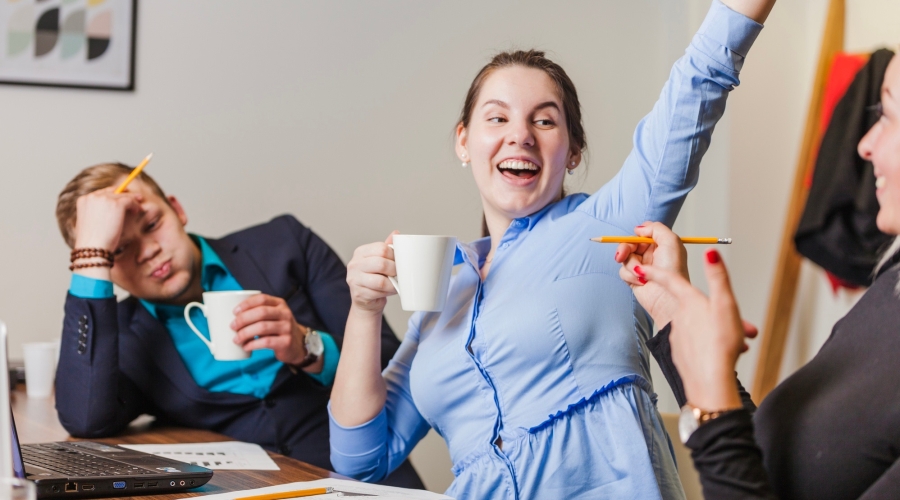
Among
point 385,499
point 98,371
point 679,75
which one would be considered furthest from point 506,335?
point 98,371

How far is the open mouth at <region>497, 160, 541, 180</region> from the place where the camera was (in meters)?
1.17

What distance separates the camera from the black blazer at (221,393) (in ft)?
4.87

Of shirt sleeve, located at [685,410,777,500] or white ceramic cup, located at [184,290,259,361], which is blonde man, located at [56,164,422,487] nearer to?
white ceramic cup, located at [184,290,259,361]

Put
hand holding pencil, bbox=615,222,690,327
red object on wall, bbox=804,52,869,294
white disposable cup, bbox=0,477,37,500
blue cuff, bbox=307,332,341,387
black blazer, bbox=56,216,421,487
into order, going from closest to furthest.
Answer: white disposable cup, bbox=0,477,37,500
hand holding pencil, bbox=615,222,690,327
black blazer, bbox=56,216,421,487
blue cuff, bbox=307,332,341,387
red object on wall, bbox=804,52,869,294

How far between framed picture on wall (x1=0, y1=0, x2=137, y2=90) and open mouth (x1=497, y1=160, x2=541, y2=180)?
1.47m

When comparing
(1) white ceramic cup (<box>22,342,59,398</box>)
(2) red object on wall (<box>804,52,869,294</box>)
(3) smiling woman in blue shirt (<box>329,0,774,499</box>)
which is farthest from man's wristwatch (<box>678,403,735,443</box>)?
(1) white ceramic cup (<box>22,342,59,398</box>)

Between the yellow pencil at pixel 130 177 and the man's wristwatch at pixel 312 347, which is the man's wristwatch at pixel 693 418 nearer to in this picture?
the man's wristwatch at pixel 312 347

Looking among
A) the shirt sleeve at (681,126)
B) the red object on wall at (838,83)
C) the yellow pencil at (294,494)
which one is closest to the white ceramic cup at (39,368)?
the yellow pencil at (294,494)

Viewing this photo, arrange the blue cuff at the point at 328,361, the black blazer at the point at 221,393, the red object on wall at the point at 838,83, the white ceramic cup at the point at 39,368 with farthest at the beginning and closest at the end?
1. the red object on wall at the point at 838,83
2. the white ceramic cup at the point at 39,368
3. the blue cuff at the point at 328,361
4. the black blazer at the point at 221,393

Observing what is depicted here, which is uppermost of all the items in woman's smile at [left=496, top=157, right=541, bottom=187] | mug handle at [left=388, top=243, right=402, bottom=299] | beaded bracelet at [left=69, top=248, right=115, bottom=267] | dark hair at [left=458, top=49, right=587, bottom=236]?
dark hair at [left=458, top=49, right=587, bottom=236]

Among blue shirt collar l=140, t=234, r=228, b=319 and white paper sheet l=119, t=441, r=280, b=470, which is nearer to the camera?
white paper sheet l=119, t=441, r=280, b=470

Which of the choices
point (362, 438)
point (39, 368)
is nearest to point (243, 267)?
point (39, 368)

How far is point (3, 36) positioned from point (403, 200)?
3.90 feet

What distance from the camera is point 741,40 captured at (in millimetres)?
938
